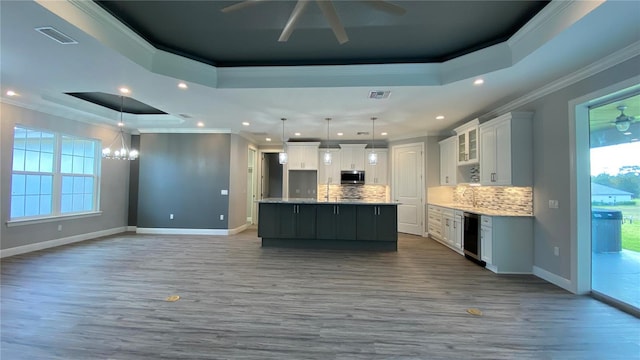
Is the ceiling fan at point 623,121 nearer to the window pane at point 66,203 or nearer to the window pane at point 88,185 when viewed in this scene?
the window pane at point 66,203

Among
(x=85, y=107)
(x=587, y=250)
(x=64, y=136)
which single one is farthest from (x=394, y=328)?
(x=64, y=136)

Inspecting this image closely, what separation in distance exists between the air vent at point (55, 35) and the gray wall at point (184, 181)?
4.57m

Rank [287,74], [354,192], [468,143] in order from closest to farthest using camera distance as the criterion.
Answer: [287,74], [468,143], [354,192]

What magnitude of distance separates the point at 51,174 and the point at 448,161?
8.75m

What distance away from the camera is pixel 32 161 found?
17.9 ft

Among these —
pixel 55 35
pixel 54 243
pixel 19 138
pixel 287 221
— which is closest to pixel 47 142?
pixel 19 138

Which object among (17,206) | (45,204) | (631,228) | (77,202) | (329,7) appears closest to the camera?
(329,7)

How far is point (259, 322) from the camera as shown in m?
2.71

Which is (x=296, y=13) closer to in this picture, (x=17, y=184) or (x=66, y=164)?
(x=17, y=184)

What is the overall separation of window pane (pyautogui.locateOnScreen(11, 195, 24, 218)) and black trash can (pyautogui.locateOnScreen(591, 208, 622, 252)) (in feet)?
30.4

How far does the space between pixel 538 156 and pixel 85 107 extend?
27.6 feet

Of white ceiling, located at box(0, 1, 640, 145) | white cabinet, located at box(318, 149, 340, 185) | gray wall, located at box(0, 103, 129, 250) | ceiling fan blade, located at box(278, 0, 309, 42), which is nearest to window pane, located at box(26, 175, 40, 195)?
gray wall, located at box(0, 103, 129, 250)

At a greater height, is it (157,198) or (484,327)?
(157,198)

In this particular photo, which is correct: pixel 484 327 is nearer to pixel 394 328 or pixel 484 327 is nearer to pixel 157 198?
pixel 394 328
